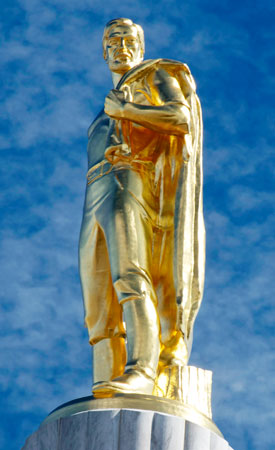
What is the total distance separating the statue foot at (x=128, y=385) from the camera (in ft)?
26.6

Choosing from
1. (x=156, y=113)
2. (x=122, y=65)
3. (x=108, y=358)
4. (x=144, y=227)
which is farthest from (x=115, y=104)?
(x=108, y=358)

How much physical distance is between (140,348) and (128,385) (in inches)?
14.7

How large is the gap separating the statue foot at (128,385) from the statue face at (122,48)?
3033 millimetres

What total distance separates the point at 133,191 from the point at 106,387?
5.60 ft

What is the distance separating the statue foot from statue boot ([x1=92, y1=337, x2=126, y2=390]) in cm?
51

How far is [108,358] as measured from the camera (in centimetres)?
893

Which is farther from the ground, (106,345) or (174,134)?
(174,134)

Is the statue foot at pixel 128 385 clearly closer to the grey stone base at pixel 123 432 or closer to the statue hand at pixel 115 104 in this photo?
the grey stone base at pixel 123 432

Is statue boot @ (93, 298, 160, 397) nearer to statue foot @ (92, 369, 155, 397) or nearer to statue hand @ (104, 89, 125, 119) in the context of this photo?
statue foot @ (92, 369, 155, 397)

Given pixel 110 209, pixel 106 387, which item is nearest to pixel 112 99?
pixel 110 209

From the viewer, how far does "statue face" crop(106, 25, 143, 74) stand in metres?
10.2

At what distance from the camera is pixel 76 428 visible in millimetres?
7789

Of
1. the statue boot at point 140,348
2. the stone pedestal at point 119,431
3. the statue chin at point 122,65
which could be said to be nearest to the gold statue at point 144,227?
the statue boot at point 140,348

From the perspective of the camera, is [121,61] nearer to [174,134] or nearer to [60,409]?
[174,134]
